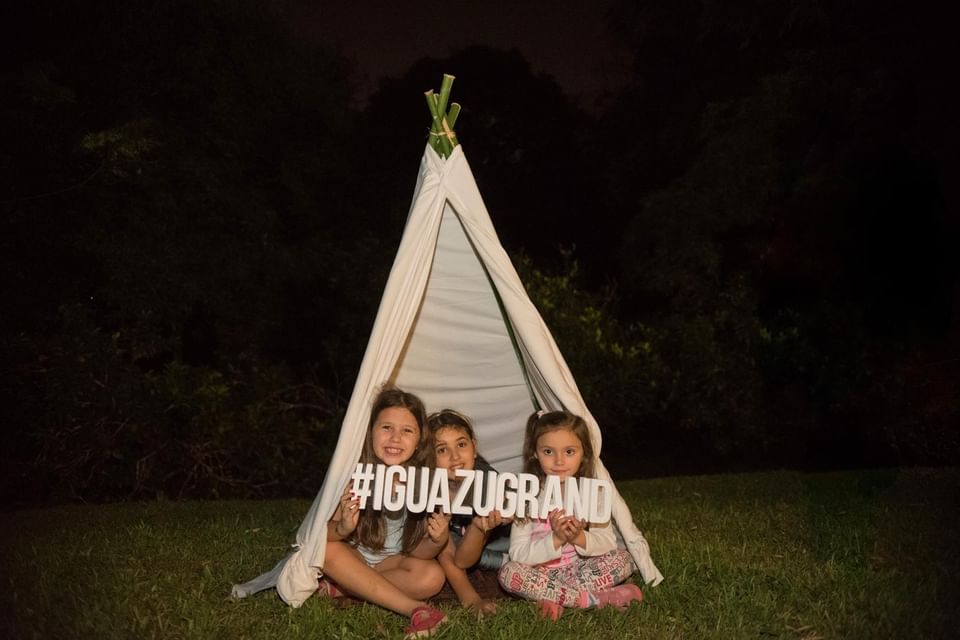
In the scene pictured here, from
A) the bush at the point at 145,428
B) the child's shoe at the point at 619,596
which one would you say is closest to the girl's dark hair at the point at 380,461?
the child's shoe at the point at 619,596

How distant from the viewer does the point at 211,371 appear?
9445 millimetres

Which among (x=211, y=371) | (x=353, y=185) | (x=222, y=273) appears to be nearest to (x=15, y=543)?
(x=211, y=371)

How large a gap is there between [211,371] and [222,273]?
56.9 inches

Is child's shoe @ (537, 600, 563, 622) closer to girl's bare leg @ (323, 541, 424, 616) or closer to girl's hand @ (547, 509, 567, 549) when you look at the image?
girl's hand @ (547, 509, 567, 549)

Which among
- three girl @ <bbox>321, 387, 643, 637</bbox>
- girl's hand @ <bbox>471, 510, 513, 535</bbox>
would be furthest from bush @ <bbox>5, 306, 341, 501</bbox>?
girl's hand @ <bbox>471, 510, 513, 535</bbox>

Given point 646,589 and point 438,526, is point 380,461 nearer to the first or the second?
point 438,526

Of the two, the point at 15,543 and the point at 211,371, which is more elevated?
the point at 211,371

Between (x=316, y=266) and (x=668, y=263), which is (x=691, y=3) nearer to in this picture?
(x=668, y=263)

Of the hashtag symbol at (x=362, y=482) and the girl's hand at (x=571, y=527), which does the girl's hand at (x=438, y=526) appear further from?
the girl's hand at (x=571, y=527)

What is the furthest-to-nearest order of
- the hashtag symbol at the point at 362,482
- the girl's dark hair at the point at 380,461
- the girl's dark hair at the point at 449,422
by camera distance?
the girl's dark hair at the point at 449,422 → the girl's dark hair at the point at 380,461 → the hashtag symbol at the point at 362,482

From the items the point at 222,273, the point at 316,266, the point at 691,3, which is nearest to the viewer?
the point at 222,273

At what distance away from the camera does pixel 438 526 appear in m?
3.85

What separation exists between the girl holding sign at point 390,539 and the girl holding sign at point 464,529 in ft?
0.36

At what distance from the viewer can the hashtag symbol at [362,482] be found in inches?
147
